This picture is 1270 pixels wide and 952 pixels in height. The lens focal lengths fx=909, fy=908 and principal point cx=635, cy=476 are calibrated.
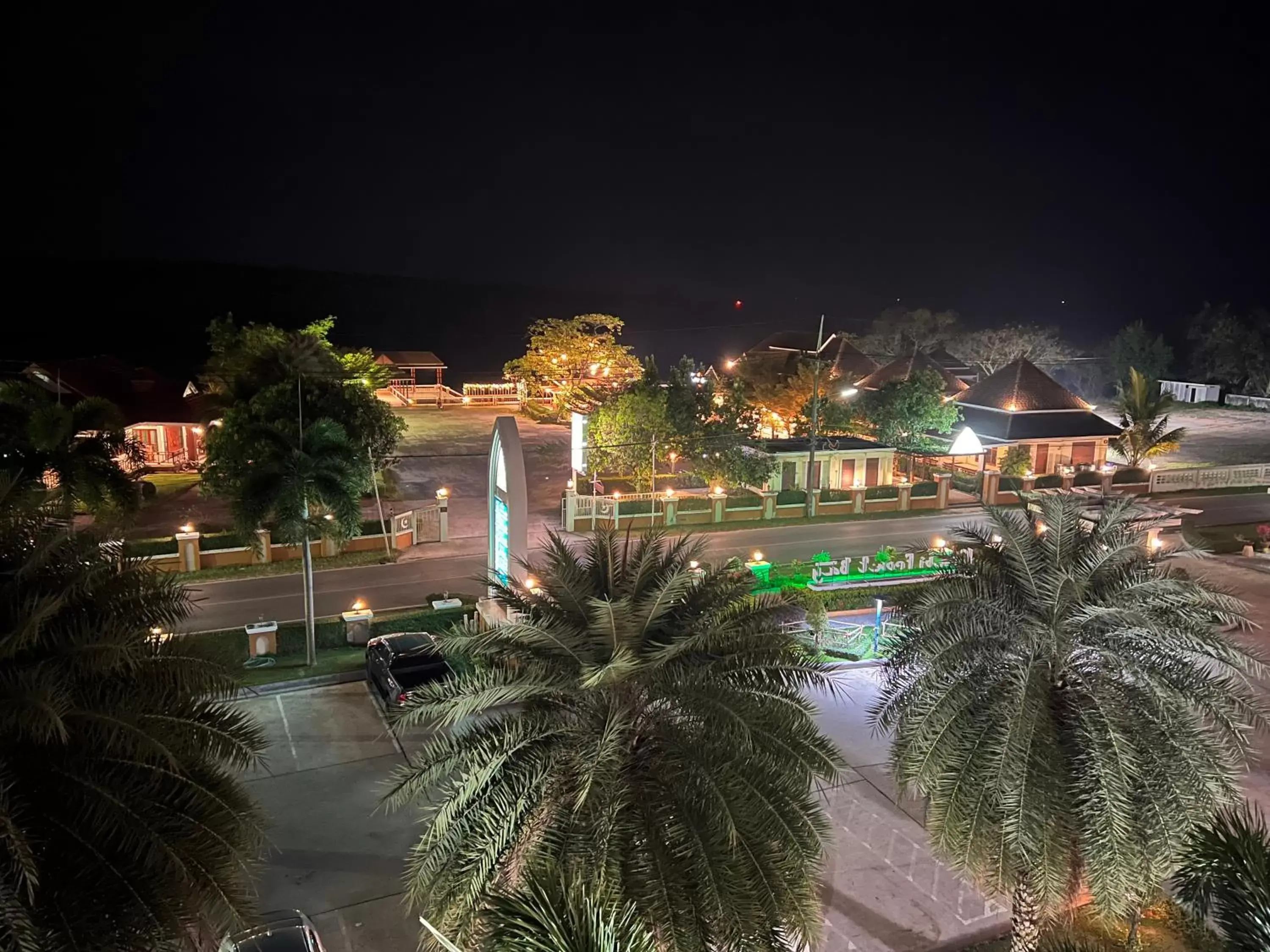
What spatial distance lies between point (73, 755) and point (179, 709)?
0.77 metres

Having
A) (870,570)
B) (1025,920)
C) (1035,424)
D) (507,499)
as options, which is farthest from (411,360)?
(1025,920)

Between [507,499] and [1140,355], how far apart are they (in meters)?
83.6

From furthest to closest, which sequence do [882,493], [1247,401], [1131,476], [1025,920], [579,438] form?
[1247,401] < [1131,476] < [882,493] < [579,438] < [1025,920]

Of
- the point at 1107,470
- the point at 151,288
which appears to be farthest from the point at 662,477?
the point at 151,288

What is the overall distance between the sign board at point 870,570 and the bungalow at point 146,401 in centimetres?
2495

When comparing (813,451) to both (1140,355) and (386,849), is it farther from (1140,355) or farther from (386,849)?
Answer: (1140,355)

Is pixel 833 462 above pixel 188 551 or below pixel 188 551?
above

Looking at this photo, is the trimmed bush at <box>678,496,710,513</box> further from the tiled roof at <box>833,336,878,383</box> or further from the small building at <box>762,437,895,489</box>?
the tiled roof at <box>833,336,878,383</box>

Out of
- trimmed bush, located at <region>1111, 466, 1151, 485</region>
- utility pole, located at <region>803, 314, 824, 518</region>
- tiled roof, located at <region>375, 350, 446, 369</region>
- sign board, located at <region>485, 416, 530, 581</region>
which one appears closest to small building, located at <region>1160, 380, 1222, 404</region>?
trimmed bush, located at <region>1111, 466, 1151, 485</region>

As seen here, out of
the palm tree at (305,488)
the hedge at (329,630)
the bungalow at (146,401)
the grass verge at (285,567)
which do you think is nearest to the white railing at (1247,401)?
the grass verge at (285,567)

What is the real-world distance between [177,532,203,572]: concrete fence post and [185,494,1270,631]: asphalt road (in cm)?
111

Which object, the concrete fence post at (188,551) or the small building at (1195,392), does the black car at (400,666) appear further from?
the small building at (1195,392)

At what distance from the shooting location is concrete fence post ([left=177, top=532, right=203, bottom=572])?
23.2 metres

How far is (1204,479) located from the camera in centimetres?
3800
